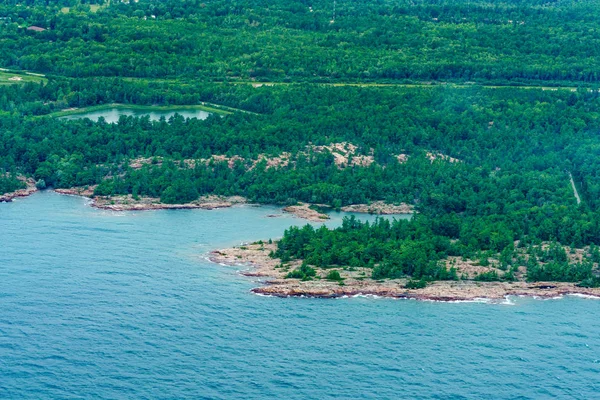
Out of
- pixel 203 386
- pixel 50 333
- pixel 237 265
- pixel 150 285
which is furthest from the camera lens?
pixel 237 265

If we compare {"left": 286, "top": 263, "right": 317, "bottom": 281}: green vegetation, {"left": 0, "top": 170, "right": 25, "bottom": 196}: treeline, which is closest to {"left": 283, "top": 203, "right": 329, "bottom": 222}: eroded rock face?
{"left": 286, "top": 263, "right": 317, "bottom": 281}: green vegetation

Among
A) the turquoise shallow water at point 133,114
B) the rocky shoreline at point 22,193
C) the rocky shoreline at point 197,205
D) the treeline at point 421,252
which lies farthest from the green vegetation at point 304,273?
the turquoise shallow water at point 133,114

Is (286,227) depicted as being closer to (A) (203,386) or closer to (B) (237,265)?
(B) (237,265)

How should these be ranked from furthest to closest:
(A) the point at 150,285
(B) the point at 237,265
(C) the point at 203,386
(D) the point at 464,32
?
(D) the point at 464,32 < (B) the point at 237,265 < (A) the point at 150,285 < (C) the point at 203,386

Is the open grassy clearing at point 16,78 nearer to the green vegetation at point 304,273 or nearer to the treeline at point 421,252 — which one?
the treeline at point 421,252

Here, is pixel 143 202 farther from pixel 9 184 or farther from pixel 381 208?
pixel 381 208

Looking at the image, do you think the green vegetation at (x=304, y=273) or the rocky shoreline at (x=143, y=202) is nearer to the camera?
the green vegetation at (x=304, y=273)

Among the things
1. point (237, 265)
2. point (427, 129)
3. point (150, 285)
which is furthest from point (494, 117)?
point (150, 285)

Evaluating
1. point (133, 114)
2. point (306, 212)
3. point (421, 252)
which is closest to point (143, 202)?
point (306, 212)
